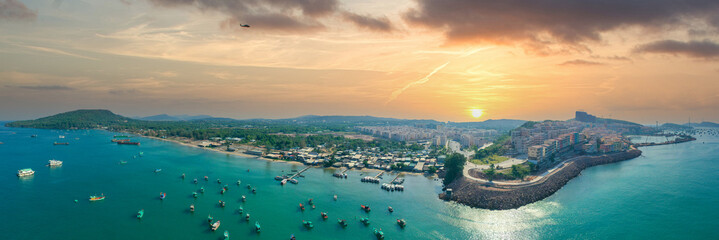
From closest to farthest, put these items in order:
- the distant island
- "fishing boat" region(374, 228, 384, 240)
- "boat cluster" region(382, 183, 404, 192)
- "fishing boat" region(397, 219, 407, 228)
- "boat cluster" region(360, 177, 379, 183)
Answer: "fishing boat" region(374, 228, 384, 240) < "fishing boat" region(397, 219, 407, 228) < the distant island < "boat cluster" region(382, 183, 404, 192) < "boat cluster" region(360, 177, 379, 183)

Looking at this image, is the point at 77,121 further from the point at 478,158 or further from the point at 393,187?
the point at 478,158

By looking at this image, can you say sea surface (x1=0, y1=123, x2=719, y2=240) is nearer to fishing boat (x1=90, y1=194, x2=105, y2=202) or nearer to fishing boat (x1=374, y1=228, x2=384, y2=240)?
fishing boat (x1=374, y1=228, x2=384, y2=240)

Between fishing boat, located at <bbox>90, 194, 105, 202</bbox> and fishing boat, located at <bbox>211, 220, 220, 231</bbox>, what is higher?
fishing boat, located at <bbox>90, 194, 105, 202</bbox>

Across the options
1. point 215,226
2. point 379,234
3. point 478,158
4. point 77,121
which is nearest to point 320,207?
point 379,234

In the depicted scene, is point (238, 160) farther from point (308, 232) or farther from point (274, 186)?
point (308, 232)

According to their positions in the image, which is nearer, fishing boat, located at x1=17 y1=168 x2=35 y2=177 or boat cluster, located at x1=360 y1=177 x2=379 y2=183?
fishing boat, located at x1=17 y1=168 x2=35 y2=177

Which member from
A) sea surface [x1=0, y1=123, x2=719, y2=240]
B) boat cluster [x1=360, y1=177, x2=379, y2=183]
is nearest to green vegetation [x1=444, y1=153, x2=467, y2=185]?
sea surface [x1=0, y1=123, x2=719, y2=240]

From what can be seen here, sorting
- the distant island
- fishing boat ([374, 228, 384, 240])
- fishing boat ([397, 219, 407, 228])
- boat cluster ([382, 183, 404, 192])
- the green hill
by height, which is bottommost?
fishing boat ([374, 228, 384, 240])

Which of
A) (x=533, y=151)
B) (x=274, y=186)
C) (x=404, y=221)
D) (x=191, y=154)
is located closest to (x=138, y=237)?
(x=274, y=186)
